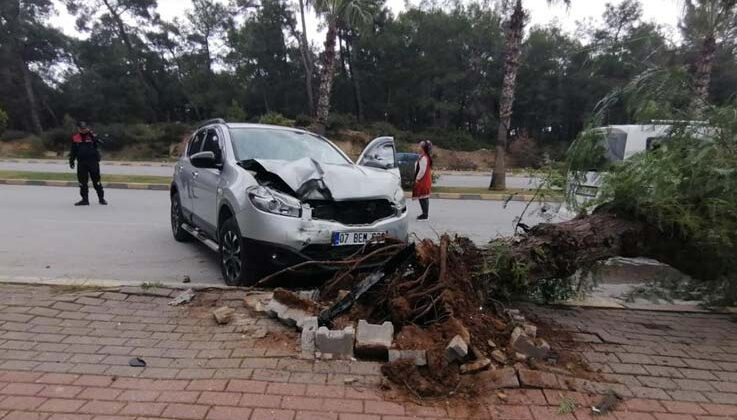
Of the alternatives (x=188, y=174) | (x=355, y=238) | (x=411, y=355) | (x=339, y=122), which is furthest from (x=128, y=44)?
(x=411, y=355)

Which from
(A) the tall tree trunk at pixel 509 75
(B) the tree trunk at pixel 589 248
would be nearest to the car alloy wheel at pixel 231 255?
(B) the tree trunk at pixel 589 248

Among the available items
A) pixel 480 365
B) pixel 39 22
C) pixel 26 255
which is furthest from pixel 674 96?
pixel 39 22

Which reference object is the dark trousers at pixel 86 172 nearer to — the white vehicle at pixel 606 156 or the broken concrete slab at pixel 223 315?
the broken concrete slab at pixel 223 315

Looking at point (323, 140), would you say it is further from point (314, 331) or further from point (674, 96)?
point (674, 96)

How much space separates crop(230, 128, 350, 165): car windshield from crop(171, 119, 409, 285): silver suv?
0.01 meters

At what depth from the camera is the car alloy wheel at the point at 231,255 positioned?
4.68 metres

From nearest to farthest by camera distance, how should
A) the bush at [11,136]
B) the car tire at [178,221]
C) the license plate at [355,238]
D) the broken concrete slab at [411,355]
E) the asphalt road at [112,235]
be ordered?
the broken concrete slab at [411,355], the license plate at [355,238], the asphalt road at [112,235], the car tire at [178,221], the bush at [11,136]

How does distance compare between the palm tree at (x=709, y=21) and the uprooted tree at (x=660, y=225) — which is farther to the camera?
the palm tree at (x=709, y=21)

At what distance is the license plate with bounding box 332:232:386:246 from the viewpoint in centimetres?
436

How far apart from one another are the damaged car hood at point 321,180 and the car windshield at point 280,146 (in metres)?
0.36

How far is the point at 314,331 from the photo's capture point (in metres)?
3.43

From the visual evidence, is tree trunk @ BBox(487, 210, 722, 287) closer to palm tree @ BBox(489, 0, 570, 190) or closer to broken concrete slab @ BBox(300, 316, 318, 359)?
broken concrete slab @ BBox(300, 316, 318, 359)

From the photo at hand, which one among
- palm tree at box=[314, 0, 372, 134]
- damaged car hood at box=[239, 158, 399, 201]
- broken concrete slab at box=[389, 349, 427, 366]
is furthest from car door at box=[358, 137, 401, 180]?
palm tree at box=[314, 0, 372, 134]

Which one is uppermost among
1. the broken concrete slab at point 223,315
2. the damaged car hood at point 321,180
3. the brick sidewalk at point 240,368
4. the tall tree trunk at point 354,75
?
the tall tree trunk at point 354,75
